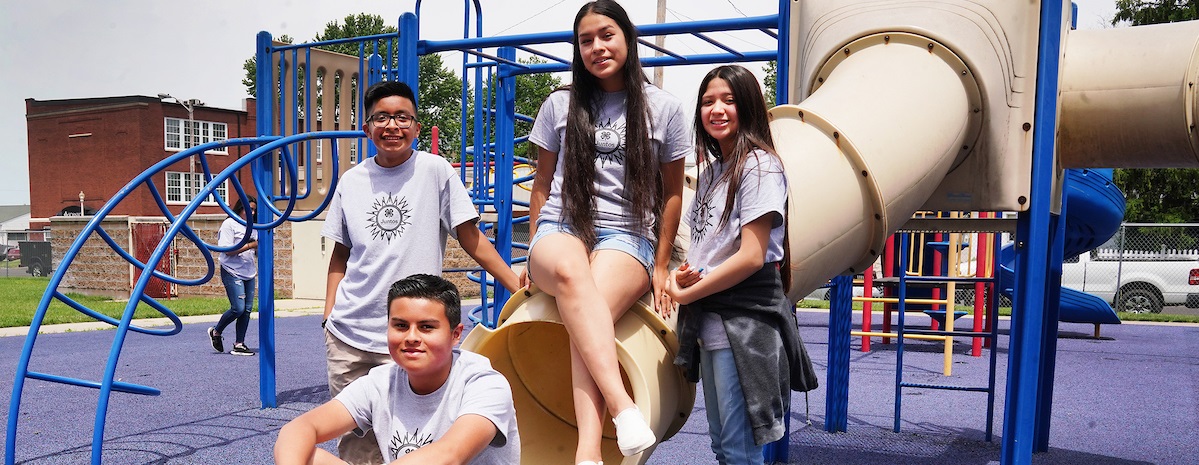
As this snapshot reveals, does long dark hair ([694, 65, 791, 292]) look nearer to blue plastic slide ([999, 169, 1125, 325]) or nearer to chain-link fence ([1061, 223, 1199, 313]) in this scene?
blue plastic slide ([999, 169, 1125, 325])

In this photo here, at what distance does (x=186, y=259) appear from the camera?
16.7m

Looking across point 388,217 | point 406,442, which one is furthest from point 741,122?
point 406,442

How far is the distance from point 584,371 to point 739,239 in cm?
59

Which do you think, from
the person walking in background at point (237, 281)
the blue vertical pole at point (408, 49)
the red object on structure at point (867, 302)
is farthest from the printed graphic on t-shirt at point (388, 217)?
the red object on structure at point (867, 302)

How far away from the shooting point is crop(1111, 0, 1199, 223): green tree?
23281mm

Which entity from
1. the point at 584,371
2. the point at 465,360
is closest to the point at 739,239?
Answer: the point at 584,371

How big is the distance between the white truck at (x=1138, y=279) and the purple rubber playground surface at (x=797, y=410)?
4585 mm

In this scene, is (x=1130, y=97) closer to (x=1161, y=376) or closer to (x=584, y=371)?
(x=584, y=371)

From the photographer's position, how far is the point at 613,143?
9.08 ft

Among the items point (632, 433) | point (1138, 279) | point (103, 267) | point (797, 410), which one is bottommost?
point (103, 267)

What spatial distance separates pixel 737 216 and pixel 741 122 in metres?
0.30

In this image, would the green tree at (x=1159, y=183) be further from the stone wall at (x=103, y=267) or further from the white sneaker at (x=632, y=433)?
the white sneaker at (x=632, y=433)

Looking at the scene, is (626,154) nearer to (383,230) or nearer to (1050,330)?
(383,230)

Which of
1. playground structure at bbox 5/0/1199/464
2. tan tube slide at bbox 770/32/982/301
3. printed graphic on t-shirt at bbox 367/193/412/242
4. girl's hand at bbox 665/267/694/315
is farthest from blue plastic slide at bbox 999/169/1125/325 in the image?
printed graphic on t-shirt at bbox 367/193/412/242
